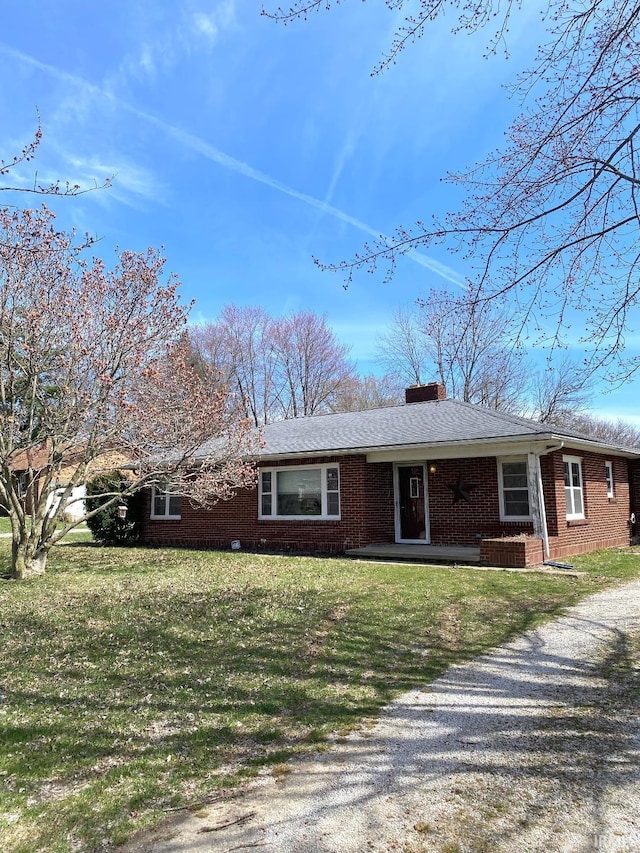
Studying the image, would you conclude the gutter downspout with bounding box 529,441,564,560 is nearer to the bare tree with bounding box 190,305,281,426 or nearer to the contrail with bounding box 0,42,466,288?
the contrail with bounding box 0,42,466,288

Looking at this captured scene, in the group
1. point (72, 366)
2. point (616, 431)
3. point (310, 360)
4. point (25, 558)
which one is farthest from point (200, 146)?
point (616, 431)

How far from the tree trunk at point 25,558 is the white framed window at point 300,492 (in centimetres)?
610

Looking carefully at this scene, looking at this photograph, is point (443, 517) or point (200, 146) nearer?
point (200, 146)

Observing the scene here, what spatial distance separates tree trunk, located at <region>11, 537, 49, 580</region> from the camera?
10.6 metres

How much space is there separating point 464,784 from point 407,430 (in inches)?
467

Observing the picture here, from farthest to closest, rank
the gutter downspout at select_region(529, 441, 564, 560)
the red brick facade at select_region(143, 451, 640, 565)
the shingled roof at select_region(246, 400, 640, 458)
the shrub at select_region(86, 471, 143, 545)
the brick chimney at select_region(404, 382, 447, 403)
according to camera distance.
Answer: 1. the brick chimney at select_region(404, 382, 447, 403)
2. the shrub at select_region(86, 471, 143, 545)
3. the red brick facade at select_region(143, 451, 640, 565)
4. the shingled roof at select_region(246, 400, 640, 458)
5. the gutter downspout at select_region(529, 441, 564, 560)

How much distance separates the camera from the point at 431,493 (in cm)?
1412

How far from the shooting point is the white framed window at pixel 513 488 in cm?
1298

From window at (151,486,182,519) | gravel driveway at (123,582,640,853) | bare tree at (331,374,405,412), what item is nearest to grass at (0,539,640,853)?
gravel driveway at (123,582,640,853)

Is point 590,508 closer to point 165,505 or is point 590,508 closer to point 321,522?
point 321,522

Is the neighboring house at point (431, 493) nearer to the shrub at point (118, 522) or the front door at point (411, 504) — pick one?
the front door at point (411, 504)

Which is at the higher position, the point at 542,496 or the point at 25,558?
the point at 542,496

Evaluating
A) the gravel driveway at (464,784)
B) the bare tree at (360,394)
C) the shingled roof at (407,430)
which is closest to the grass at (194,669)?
the gravel driveway at (464,784)

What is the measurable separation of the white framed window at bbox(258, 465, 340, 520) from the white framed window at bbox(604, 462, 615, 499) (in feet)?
25.4
